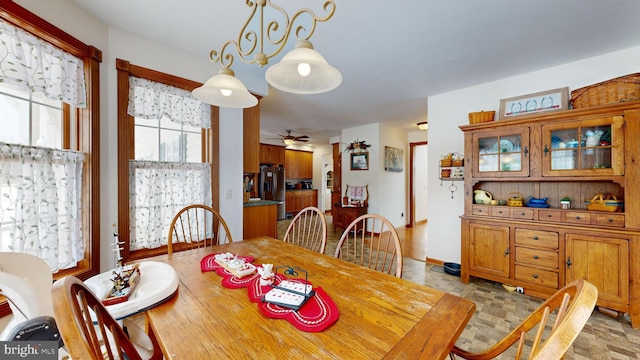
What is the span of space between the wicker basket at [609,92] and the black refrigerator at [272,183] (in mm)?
5822

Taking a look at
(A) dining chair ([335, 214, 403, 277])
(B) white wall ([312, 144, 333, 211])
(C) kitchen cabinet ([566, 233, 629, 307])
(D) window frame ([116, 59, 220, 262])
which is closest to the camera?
(A) dining chair ([335, 214, 403, 277])

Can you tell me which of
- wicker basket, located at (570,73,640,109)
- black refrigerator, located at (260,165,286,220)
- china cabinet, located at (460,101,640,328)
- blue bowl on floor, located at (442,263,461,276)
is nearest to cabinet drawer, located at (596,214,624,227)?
china cabinet, located at (460,101,640,328)

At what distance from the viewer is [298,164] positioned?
8.28m

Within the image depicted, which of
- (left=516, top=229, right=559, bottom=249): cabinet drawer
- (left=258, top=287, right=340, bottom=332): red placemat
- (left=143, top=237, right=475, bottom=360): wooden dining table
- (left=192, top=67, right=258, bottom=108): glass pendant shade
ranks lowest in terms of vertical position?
(left=516, top=229, right=559, bottom=249): cabinet drawer

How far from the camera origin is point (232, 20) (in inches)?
77.2

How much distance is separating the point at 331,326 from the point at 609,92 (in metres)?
3.13

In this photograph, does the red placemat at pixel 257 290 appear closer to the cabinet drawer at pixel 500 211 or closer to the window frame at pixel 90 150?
the window frame at pixel 90 150

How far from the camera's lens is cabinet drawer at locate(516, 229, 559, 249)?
2.36m

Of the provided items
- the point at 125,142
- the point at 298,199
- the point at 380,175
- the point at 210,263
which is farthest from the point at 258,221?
the point at 298,199

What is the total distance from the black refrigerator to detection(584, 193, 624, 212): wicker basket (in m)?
5.74

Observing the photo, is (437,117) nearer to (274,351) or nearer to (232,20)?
(232,20)

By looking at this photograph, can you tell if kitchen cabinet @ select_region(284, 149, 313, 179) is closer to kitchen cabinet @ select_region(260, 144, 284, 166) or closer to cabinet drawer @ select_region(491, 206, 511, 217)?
kitchen cabinet @ select_region(260, 144, 284, 166)

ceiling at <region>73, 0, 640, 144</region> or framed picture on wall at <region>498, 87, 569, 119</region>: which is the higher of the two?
ceiling at <region>73, 0, 640, 144</region>

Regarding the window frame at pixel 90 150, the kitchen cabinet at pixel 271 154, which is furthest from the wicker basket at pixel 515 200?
the kitchen cabinet at pixel 271 154
